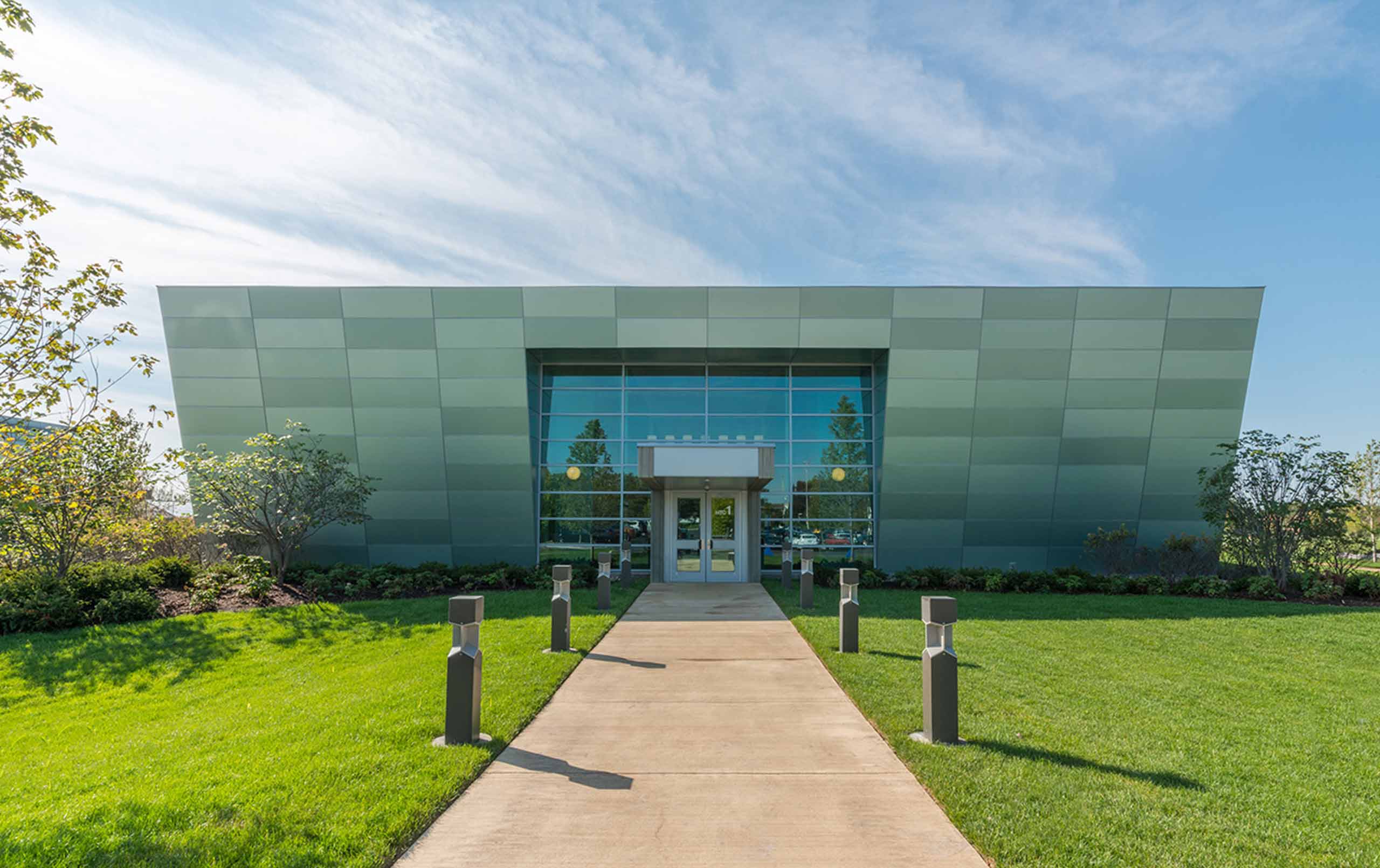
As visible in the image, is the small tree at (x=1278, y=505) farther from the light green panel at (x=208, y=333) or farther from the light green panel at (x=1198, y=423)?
the light green panel at (x=208, y=333)

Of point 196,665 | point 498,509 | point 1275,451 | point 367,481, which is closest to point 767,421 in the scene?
point 498,509

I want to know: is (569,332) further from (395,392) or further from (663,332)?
(395,392)

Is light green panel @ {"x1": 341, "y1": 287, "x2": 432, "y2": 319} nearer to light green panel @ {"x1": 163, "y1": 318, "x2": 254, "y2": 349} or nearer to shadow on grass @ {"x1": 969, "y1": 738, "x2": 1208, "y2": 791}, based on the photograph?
light green panel @ {"x1": 163, "y1": 318, "x2": 254, "y2": 349}

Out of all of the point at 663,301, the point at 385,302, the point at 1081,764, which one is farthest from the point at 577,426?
the point at 1081,764

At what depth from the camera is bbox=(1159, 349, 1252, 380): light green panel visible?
18219mm

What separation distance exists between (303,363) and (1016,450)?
20.9 metres

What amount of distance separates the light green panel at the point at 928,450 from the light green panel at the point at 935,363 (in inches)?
72.1

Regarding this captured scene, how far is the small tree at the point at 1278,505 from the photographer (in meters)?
16.2

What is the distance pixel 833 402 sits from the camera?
20500 mm

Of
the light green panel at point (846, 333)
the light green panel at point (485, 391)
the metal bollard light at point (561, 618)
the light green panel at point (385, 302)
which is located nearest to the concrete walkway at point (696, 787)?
the metal bollard light at point (561, 618)

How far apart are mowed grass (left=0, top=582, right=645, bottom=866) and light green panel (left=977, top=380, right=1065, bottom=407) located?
41.8ft

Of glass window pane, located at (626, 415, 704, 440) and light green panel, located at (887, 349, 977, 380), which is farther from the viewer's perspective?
glass window pane, located at (626, 415, 704, 440)

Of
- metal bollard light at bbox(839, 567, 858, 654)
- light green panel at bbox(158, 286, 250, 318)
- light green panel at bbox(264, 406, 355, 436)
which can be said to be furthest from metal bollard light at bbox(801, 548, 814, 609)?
light green panel at bbox(158, 286, 250, 318)

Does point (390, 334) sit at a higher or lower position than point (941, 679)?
higher
